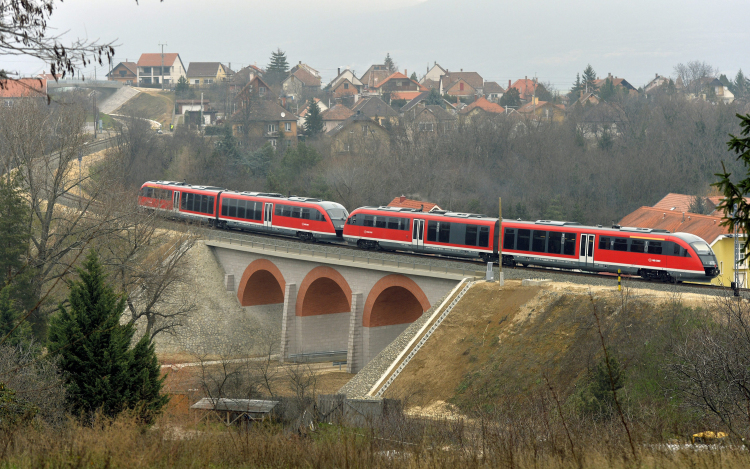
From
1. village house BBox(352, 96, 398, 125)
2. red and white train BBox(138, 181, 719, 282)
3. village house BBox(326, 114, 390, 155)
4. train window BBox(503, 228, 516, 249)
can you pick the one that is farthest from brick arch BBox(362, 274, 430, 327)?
village house BBox(352, 96, 398, 125)

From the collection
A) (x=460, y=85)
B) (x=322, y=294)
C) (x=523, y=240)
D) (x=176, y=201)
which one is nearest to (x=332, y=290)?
(x=322, y=294)

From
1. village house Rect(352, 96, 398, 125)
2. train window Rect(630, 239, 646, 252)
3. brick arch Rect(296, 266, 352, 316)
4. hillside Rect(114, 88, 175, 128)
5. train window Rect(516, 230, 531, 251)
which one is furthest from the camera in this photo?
hillside Rect(114, 88, 175, 128)

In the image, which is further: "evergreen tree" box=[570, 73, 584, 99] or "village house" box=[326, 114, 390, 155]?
"evergreen tree" box=[570, 73, 584, 99]

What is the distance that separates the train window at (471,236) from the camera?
34.2 meters

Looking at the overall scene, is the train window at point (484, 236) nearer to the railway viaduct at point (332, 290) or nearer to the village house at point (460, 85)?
the railway viaduct at point (332, 290)

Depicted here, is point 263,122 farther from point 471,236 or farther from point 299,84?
point 471,236

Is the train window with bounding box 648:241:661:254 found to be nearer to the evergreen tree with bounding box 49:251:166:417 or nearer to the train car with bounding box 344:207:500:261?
the train car with bounding box 344:207:500:261

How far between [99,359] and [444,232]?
64.5 feet

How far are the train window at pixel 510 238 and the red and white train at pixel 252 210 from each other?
10.8 metres

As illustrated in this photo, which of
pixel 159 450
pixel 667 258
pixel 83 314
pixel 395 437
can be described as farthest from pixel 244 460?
pixel 667 258

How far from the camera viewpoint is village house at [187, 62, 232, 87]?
14243 cm

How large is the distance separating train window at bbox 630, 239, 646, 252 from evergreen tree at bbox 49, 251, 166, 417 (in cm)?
1904

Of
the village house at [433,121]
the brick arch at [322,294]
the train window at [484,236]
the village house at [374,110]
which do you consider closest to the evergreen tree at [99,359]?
the train window at [484,236]

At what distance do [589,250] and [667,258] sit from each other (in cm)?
311
